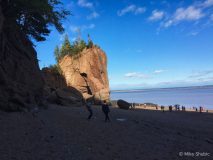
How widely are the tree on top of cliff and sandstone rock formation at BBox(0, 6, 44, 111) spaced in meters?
0.69

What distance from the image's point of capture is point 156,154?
4.60m

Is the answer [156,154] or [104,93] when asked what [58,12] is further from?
[104,93]

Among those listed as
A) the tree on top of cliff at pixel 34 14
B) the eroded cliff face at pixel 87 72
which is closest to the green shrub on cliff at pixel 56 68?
A: the eroded cliff face at pixel 87 72

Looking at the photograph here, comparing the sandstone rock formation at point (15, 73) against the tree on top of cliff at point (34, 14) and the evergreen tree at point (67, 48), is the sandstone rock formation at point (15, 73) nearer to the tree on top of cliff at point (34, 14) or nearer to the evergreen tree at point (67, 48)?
the tree on top of cliff at point (34, 14)

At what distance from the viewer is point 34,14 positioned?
32.8 feet

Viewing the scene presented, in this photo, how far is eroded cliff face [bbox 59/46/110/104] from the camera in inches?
1262

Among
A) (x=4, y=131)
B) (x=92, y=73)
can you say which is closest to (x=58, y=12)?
(x=4, y=131)

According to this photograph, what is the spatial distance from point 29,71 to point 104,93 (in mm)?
19812

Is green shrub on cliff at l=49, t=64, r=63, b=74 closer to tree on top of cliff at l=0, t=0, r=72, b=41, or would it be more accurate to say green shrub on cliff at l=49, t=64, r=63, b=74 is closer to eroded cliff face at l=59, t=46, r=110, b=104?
eroded cliff face at l=59, t=46, r=110, b=104

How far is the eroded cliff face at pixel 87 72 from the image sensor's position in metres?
32.1

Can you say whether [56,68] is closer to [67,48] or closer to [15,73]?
[67,48]

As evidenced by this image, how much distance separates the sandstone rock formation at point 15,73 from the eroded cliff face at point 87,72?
21.2 meters

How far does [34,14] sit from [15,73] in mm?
5419

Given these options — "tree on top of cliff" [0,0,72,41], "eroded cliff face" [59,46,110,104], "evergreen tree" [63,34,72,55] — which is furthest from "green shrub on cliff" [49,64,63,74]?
"tree on top of cliff" [0,0,72,41]
